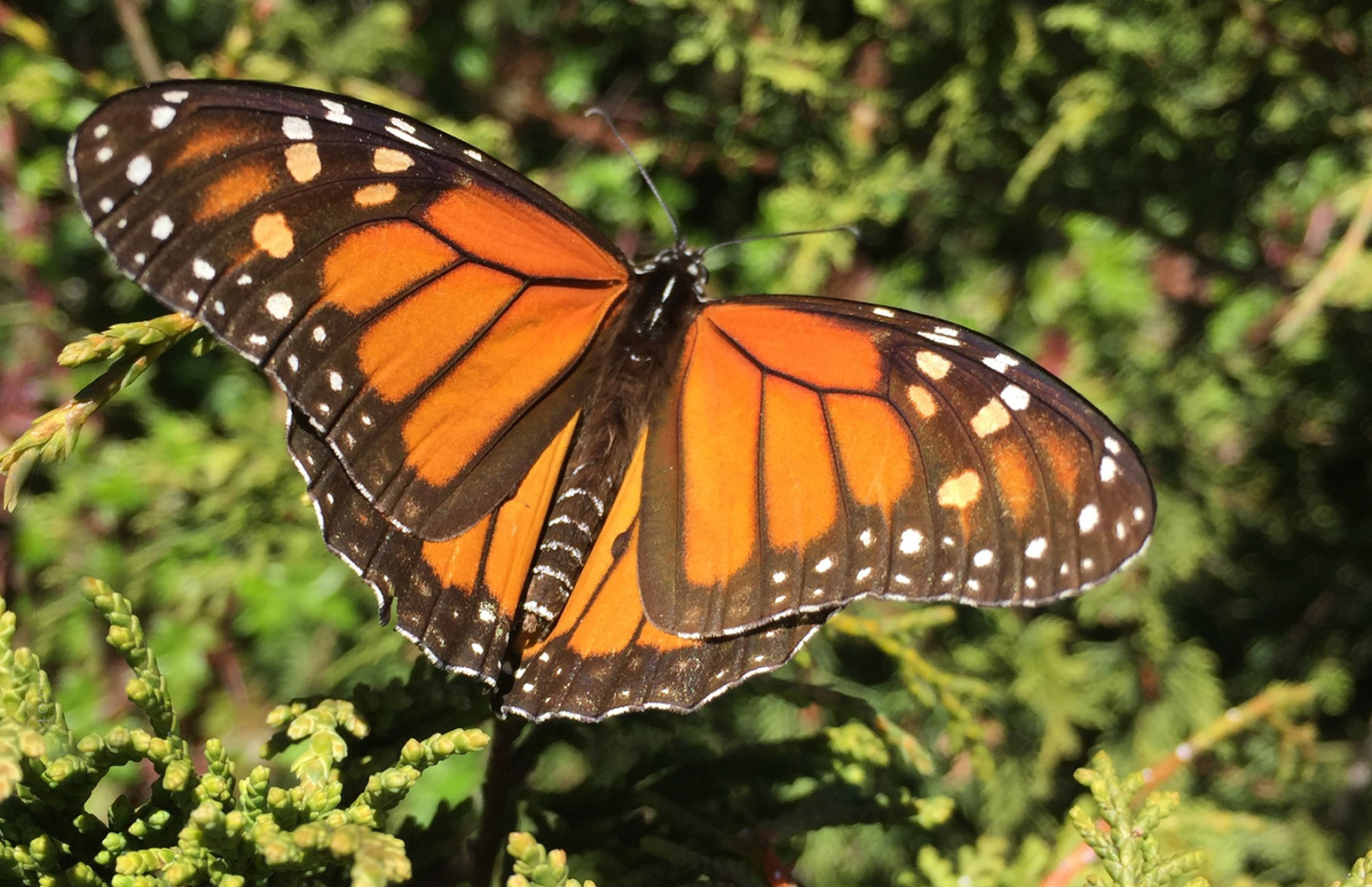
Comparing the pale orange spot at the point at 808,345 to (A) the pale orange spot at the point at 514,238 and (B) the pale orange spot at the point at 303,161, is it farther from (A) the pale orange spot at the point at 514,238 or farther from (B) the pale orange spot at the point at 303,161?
(B) the pale orange spot at the point at 303,161

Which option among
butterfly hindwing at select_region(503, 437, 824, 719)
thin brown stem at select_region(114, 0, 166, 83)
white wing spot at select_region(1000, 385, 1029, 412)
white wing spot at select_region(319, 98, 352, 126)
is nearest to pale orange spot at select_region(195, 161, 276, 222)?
white wing spot at select_region(319, 98, 352, 126)

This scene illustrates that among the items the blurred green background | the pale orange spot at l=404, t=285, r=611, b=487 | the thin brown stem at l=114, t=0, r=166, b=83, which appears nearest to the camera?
the pale orange spot at l=404, t=285, r=611, b=487

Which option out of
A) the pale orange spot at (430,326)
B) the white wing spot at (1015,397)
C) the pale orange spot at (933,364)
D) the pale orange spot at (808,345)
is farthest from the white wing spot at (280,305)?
the white wing spot at (1015,397)

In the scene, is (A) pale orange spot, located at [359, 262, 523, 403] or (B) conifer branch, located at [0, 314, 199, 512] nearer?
(B) conifer branch, located at [0, 314, 199, 512]

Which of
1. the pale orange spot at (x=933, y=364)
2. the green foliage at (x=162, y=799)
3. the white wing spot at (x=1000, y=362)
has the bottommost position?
the green foliage at (x=162, y=799)

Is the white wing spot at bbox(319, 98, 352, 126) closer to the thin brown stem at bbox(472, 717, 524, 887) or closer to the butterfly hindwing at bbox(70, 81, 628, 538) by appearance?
the butterfly hindwing at bbox(70, 81, 628, 538)

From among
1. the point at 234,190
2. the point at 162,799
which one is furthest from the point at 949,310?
the point at 162,799
